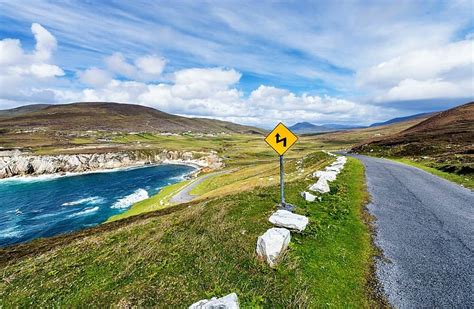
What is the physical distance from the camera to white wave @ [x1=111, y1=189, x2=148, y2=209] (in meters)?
65.2

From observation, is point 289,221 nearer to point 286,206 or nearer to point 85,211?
point 286,206

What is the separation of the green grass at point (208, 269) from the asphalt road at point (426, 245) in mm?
1000

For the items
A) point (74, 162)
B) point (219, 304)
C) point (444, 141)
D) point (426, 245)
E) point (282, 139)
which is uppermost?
point (282, 139)

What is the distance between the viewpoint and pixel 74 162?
123125 mm

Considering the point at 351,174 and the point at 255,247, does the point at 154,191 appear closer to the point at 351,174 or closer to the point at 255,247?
the point at 351,174

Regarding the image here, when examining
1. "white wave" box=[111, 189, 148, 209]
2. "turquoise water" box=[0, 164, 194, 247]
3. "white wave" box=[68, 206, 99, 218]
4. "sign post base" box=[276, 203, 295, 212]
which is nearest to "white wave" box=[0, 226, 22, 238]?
"turquoise water" box=[0, 164, 194, 247]

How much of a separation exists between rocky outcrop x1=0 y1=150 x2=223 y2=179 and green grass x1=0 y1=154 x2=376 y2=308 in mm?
112976

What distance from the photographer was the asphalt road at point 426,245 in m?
8.55

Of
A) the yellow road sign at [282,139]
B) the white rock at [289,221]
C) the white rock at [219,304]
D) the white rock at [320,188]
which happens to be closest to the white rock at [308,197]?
the white rock at [320,188]

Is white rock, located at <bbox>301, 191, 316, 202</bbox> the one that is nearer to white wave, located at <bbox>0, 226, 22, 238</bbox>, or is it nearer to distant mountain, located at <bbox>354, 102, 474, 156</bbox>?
distant mountain, located at <bbox>354, 102, 474, 156</bbox>

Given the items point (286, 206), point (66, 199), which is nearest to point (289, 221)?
point (286, 206)

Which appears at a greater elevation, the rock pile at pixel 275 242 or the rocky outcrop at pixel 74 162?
the rock pile at pixel 275 242

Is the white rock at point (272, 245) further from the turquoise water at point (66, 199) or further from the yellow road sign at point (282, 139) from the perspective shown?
the turquoise water at point (66, 199)

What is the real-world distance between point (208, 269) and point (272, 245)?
9.67ft
